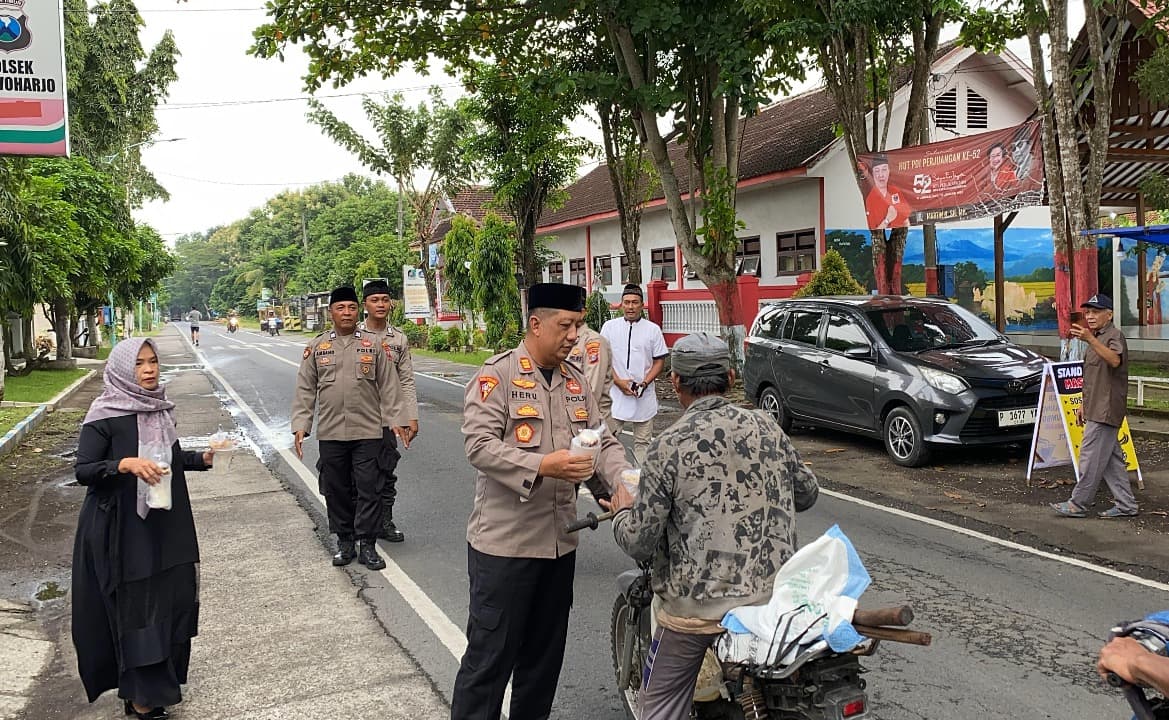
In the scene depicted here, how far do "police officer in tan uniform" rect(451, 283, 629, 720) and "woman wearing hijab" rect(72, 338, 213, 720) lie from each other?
1585 mm

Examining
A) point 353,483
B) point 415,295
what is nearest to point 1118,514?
point 353,483

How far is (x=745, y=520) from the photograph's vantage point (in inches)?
119

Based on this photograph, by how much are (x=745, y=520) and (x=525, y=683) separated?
1.36 m

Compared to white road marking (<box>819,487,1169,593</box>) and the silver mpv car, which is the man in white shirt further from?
the silver mpv car

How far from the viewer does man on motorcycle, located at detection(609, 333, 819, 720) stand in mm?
3018

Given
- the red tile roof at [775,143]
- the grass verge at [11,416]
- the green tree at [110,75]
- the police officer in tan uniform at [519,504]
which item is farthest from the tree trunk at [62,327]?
the police officer in tan uniform at [519,504]

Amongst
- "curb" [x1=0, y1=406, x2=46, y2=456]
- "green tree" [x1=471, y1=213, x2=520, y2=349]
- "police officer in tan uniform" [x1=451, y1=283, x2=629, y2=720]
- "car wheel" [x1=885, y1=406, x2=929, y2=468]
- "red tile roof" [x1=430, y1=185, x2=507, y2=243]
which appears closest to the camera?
"police officer in tan uniform" [x1=451, y1=283, x2=629, y2=720]

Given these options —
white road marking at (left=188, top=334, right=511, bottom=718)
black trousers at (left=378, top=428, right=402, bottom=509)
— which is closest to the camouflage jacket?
white road marking at (left=188, top=334, right=511, bottom=718)

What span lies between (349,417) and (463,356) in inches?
1009

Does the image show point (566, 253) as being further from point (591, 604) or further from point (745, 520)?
point (745, 520)

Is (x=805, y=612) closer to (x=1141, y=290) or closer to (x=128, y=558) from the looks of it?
(x=128, y=558)

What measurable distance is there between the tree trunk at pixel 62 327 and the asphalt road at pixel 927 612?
23073mm

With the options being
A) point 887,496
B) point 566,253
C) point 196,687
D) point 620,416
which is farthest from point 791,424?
point 566,253

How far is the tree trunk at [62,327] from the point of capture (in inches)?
1094
